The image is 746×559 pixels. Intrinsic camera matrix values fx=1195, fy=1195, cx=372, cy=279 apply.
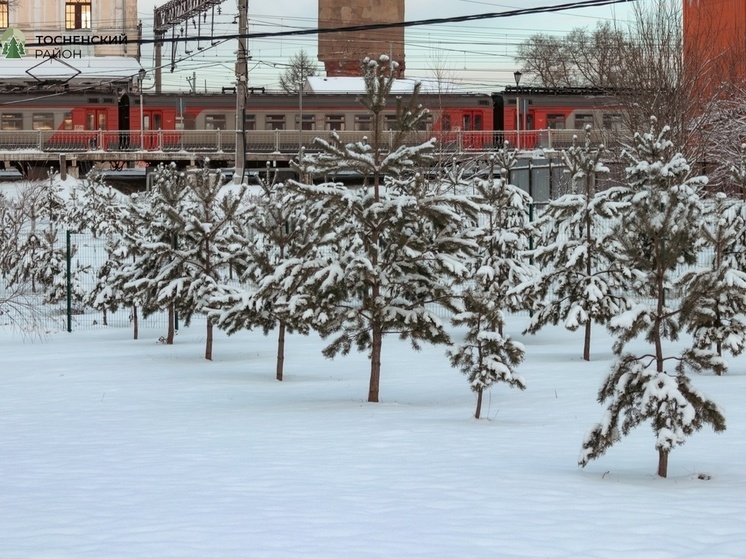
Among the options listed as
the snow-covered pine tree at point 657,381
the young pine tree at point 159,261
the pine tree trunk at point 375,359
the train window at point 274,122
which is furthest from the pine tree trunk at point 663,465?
the train window at point 274,122

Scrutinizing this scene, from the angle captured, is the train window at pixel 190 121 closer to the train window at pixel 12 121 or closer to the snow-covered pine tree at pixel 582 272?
the train window at pixel 12 121

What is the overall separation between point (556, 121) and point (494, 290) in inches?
1222

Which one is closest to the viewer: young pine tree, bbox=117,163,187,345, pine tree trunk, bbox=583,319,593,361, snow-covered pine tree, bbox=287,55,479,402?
snow-covered pine tree, bbox=287,55,479,402

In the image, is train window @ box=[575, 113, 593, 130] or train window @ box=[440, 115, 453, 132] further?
train window @ box=[575, 113, 593, 130]

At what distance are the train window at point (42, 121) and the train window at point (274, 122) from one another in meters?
8.86

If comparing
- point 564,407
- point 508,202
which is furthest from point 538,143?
point 564,407

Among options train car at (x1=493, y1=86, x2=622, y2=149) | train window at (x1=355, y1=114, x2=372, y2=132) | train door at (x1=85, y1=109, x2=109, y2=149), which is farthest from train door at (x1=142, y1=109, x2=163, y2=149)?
train car at (x1=493, y1=86, x2=622, y2=149)

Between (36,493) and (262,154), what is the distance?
38981mm

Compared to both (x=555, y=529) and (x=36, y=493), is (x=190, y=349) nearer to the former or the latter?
(x=36, y=493)

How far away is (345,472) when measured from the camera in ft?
33.0

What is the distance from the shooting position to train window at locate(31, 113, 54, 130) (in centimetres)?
4875

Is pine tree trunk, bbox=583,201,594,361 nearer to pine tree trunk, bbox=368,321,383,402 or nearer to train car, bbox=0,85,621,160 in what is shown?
pine tree trunk, bbox=368,321,383,402

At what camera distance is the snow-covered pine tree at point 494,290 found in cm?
A: 1329

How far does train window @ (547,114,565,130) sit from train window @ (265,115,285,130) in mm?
11050
